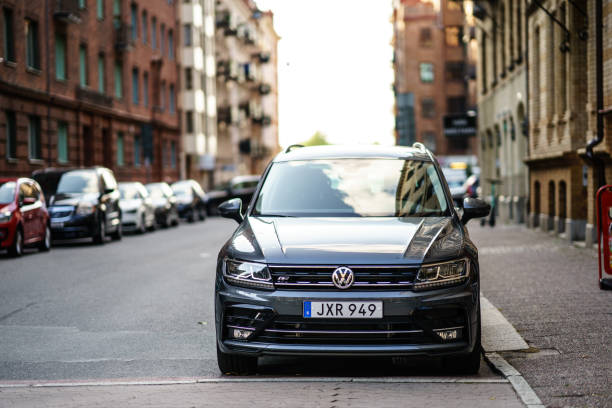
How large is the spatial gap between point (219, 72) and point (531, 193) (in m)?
50.6

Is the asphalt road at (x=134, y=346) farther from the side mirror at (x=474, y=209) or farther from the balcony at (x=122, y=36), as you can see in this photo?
the balcony at (x=122, y=36)

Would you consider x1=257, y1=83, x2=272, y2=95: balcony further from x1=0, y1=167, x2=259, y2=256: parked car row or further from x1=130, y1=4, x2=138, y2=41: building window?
x1=0, y1=167, x2=259, y2=256: parked car row

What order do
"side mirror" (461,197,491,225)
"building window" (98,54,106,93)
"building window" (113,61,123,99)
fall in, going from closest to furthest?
"side mirror" (461,197,491,225)
"building window" (98,54,106,93)
"building window" (113,61,123,99)

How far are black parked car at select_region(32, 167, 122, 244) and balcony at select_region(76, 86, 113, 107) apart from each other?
13.3 m

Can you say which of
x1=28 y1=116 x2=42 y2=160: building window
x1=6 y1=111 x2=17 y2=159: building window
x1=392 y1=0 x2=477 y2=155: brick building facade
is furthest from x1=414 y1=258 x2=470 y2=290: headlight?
x1=392 y1=0 x2=477 y2=155: brick building facade

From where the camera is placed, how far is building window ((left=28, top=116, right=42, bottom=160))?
35406 millimetres

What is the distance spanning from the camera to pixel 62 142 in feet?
128

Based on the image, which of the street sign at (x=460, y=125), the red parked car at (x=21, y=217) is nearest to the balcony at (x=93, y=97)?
the street sign at (x=460, y=125)

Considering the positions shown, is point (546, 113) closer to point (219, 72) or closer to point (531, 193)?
point (531, 193)

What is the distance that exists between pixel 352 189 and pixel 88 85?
35.9 meters

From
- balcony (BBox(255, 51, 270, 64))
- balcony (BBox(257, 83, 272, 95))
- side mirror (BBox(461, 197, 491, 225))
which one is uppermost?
balcony (BBox(255, 51, 270, 64))

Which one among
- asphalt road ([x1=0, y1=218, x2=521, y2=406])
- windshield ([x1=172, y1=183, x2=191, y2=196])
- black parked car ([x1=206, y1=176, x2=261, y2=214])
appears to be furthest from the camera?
black parked car ([x1=206, y1=176, x2=261, y2=214])

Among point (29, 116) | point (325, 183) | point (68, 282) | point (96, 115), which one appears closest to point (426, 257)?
point (325, 183)

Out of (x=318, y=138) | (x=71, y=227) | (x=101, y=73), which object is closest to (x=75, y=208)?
(x=71, y=227)
